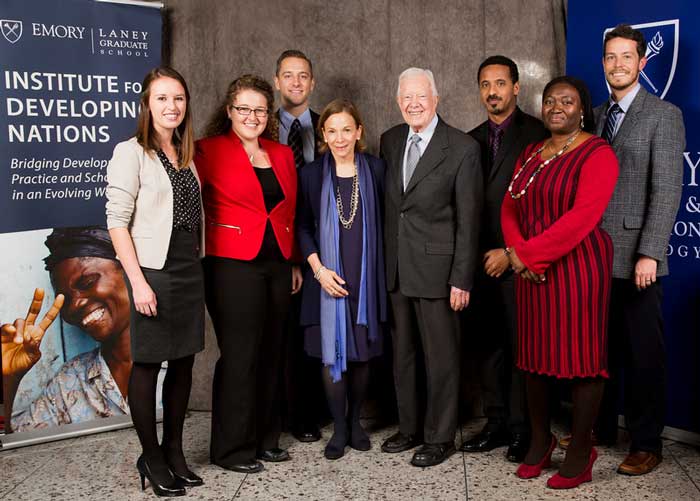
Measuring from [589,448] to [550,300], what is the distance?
2.13ft

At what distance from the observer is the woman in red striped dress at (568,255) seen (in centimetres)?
277

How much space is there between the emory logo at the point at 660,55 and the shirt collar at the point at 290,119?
→ 1.58 meters

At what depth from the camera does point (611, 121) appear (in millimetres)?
3152

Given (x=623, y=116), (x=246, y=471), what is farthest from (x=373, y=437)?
(x=623, y=116)

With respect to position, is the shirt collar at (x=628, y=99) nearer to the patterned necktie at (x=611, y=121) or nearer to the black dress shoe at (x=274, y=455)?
the patterned necktie at (x=611, y=121)

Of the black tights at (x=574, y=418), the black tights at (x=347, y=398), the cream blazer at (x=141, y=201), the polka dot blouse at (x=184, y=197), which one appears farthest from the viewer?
the black tights at (x=347, y=398)

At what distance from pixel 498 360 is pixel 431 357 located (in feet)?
1.25

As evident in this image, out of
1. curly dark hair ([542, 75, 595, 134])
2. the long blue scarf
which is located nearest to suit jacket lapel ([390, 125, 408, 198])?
the long blue scarf

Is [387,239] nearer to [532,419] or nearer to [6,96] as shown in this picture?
[532,419]

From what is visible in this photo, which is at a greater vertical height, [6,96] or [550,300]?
[6,96]

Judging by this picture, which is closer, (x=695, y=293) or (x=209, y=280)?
(x=209, y=280)

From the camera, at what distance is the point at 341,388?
10.9 ft

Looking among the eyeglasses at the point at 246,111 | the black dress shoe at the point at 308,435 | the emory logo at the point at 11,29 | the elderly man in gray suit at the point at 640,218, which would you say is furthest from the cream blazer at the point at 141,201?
the elderly man in gray suit at the point at 640,218

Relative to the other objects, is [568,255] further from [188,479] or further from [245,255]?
[188,479]
